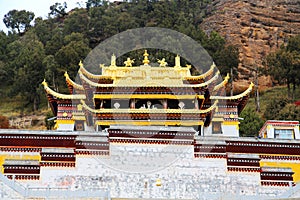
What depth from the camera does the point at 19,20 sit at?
8088cm

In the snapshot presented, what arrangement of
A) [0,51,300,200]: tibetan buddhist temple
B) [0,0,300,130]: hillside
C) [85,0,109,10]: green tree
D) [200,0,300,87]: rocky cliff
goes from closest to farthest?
[0,51,300,200]: tibetan buddhist temple
[0,0,300,130]: hillside
[200,0,300,87]: rocky cliff
[85,0,109,10]: green tree

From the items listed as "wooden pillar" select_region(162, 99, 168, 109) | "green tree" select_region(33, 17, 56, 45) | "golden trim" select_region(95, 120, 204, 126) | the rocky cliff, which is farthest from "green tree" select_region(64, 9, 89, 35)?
"golden trim" select_region(95, 120, 204, 126)

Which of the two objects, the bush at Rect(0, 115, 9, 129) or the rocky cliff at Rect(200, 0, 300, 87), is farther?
the rocky cliff at Rect(200, 0, 300, 87)

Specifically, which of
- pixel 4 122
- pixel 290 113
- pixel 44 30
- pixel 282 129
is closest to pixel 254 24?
pixel 44 30

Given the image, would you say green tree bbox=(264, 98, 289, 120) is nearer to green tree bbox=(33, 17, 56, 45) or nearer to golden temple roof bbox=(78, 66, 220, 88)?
golden temple roof bbox=(78, 66, 220, 88)

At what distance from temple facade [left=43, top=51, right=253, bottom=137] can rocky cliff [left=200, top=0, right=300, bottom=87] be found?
37324 mm

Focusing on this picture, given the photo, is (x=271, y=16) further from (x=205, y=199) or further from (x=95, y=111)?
(x=205, y=199)

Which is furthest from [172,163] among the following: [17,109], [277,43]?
[277,43]

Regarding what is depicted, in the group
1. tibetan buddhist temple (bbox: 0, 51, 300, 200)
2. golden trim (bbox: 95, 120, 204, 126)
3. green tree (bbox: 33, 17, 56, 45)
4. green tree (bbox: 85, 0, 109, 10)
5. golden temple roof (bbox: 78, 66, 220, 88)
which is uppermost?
green tree (bbox: 85, 0, 109, 10)

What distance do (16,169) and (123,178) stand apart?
16.0 feet

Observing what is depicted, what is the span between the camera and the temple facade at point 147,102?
95.7 feet

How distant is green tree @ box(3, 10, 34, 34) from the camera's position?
3177 inches

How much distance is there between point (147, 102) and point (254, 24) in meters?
49.5

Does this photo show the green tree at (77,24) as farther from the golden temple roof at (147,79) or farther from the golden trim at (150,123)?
the golden trim at (150,123)
